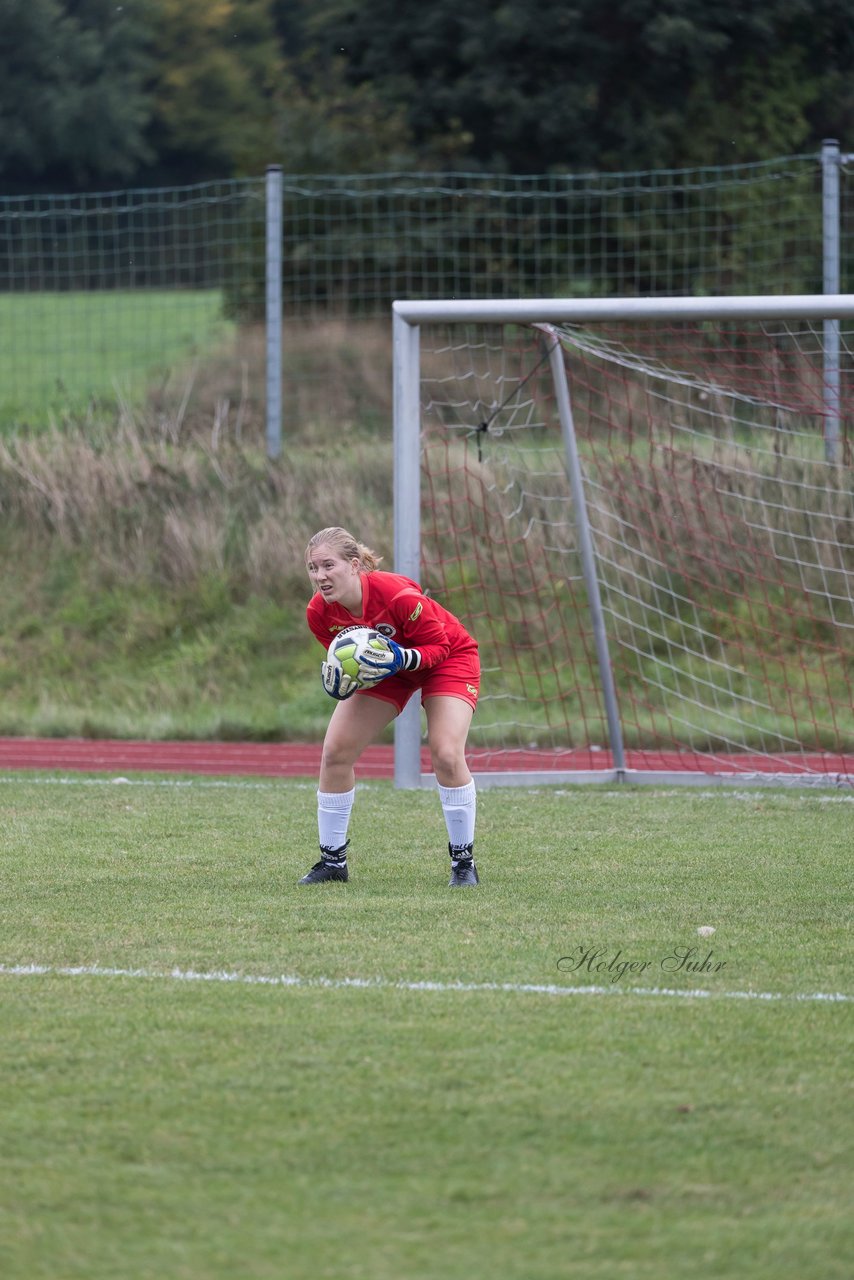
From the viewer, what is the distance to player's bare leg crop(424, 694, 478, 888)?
19.6ft

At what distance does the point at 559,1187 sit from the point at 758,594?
9.03m

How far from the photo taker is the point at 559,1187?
124 inches

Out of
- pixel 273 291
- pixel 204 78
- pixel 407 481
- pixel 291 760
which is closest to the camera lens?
pixel 407 481

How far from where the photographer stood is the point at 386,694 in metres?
6.12

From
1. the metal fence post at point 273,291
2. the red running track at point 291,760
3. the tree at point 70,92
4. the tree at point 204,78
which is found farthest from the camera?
the tree at point 204,78

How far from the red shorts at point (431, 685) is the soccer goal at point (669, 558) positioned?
341cm

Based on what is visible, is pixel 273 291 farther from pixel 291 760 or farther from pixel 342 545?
pixel 342 545

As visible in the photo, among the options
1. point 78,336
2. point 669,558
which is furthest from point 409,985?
point 78,336

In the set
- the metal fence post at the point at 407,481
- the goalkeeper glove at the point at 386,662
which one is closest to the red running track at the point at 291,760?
the metal fence post at the point at 407,481

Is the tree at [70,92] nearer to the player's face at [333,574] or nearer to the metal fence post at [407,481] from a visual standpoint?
the metal fence post at [407,481]

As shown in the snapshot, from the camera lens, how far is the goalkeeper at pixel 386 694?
591cm

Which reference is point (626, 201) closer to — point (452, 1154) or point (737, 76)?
point (737, 76)

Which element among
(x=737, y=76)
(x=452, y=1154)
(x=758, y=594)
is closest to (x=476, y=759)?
(x=758, y=594)

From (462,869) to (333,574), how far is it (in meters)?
1.14
